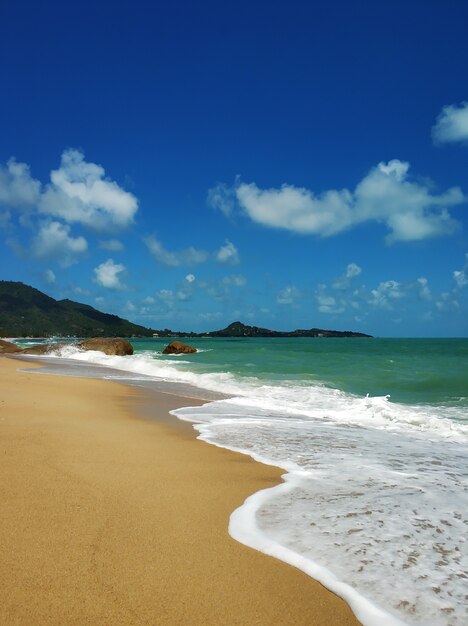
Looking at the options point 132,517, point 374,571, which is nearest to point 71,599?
point 132,517

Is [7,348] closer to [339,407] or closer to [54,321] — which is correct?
[339,407]

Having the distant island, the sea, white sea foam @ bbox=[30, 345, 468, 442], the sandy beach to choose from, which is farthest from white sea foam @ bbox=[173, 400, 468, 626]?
the distant island

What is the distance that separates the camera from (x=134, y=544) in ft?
9.52

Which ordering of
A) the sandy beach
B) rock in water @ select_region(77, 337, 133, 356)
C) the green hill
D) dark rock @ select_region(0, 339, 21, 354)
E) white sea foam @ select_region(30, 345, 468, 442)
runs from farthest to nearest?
the green hill, dark rock @ select_region(0, 339, 21, 354), rock in water @ select_region(77, 337, 133, 356), white sea foam @ select_region(30, 345, 468, 442), the sandy beach

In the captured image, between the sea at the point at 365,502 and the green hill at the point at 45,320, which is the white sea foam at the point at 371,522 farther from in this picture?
the green hill at the point at 45,320

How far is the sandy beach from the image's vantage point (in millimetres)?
2254

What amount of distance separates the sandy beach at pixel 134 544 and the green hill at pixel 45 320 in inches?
5131

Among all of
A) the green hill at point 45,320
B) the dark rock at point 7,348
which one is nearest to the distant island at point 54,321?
the green hill at point 45,320

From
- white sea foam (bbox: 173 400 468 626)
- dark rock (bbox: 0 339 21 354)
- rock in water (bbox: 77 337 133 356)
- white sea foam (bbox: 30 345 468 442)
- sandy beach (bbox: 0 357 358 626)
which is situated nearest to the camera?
sandy beach (bbox: 0 357 358 626)

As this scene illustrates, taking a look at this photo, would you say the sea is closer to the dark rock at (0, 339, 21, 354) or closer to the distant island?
the dark rock at (0, 339, 21, 354)

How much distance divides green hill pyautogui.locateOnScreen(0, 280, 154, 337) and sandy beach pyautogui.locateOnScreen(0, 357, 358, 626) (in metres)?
130

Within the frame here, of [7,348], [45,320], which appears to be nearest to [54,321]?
[45,320]

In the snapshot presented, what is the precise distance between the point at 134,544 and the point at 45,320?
530ft

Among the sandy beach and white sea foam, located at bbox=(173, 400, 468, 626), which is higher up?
the sandy beach
